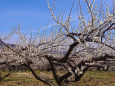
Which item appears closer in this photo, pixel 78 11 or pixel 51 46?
pixel 78 11

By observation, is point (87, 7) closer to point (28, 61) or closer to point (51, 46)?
point (28, 61)

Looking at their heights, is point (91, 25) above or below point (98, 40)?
A: above

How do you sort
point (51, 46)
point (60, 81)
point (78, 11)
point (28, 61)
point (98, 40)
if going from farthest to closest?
point (51, 46) < point (28, 61) < point (60, 81) < point (98, 40) < point (78, 11)

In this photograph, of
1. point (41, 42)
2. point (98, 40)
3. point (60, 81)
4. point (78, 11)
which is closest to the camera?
point (78, 11)

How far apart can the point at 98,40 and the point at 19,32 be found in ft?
27.5

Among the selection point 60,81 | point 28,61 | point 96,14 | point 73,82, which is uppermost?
point 96,14

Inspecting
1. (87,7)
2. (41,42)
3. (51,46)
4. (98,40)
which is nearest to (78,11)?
(87,7)

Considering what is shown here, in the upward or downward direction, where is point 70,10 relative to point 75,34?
upward

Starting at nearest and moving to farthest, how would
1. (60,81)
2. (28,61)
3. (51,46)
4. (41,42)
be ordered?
(60,81), (28,61), (51,46), (41,42)

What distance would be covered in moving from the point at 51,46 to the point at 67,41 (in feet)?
4.54

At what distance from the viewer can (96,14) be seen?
5.30 metres

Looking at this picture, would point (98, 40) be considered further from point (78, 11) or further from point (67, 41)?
point (67, 41)

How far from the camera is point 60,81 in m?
7.34

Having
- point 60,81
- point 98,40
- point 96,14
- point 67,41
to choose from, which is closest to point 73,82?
point 67,41
